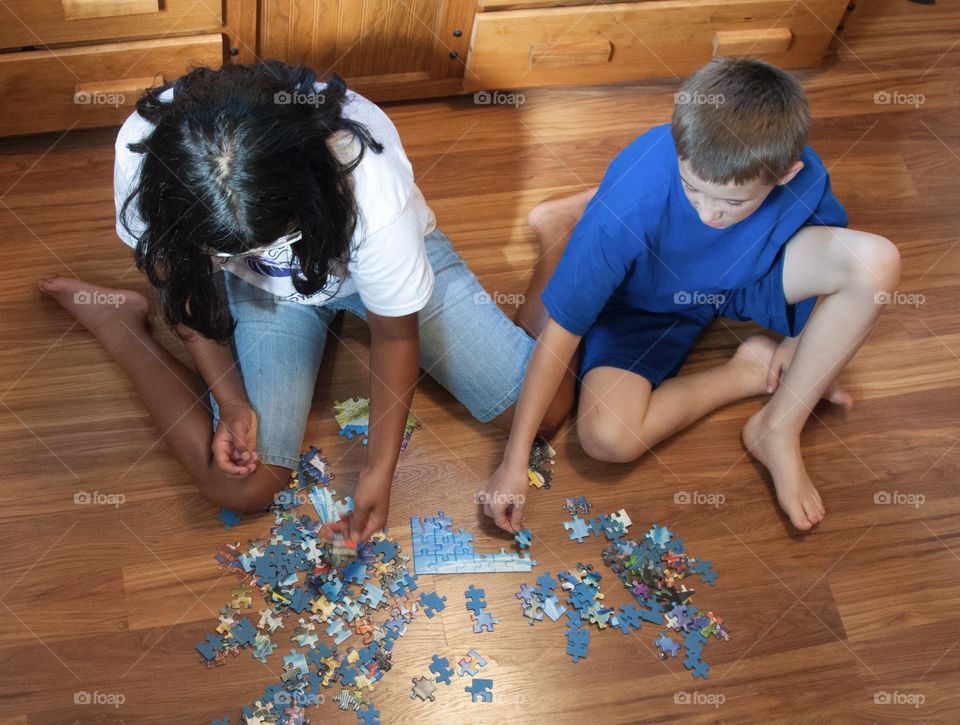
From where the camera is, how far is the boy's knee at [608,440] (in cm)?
190

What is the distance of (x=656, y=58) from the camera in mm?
2350

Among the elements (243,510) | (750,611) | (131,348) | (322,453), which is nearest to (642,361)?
(750,611)

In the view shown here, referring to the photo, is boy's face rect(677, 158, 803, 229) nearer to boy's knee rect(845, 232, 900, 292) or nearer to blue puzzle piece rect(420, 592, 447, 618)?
boy's knee rect(845, 232, 900, 292)

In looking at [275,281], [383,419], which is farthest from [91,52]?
[383,419]

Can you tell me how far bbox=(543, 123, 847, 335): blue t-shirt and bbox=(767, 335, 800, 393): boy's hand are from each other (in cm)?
27

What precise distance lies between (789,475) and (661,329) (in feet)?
1.17

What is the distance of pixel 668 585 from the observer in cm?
186

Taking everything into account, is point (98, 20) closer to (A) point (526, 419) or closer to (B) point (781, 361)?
(A) point (526, 419)

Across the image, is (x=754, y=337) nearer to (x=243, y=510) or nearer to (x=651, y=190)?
(x=651, y=190)

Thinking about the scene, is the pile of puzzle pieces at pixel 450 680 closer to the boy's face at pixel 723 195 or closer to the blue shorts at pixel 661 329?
the blue shorts at pixel 661 329

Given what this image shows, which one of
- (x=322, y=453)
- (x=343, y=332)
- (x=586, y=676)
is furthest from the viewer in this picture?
(x=343, y=332)

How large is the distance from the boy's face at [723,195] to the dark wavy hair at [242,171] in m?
0.46

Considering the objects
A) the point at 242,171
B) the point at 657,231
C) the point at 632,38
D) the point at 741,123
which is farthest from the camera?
the point at 632,38

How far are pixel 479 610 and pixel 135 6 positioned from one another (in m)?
1.22
